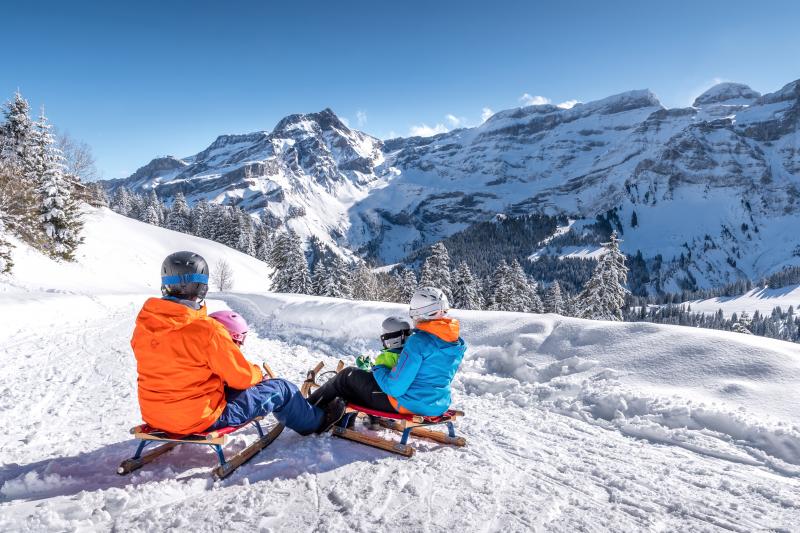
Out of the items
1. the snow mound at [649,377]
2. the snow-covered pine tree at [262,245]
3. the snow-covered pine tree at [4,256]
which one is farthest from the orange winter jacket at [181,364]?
the snow-covered pine tree at [262,245]

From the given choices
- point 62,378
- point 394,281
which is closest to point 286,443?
point 62,378

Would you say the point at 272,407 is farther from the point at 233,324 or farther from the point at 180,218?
the point at 180,218

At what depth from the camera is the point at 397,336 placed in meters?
5.30

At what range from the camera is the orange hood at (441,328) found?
15.1ft

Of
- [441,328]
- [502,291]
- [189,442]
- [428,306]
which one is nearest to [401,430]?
[441,328]

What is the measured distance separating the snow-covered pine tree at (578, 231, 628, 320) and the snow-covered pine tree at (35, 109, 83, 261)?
128ft

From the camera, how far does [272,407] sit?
15.0ft

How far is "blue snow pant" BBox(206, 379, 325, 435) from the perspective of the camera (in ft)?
14.1

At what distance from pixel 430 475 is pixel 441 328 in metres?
1.54

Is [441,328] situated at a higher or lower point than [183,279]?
lower

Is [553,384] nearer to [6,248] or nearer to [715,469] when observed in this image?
[715,469]

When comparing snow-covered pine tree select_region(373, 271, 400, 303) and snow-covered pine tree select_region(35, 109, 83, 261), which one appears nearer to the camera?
snow-covered pine tree select_region(35, 109, 83, 261)

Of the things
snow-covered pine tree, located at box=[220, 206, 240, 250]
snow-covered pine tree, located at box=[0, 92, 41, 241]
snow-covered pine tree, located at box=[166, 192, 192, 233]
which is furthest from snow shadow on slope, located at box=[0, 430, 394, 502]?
snow-covered pine tree, located at box=[166, 192, 192, 233]

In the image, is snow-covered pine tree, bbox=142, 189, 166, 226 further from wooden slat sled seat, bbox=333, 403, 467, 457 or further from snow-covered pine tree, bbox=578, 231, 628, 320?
wooden slat sled seat, bbox=333, 403, 467, 457
